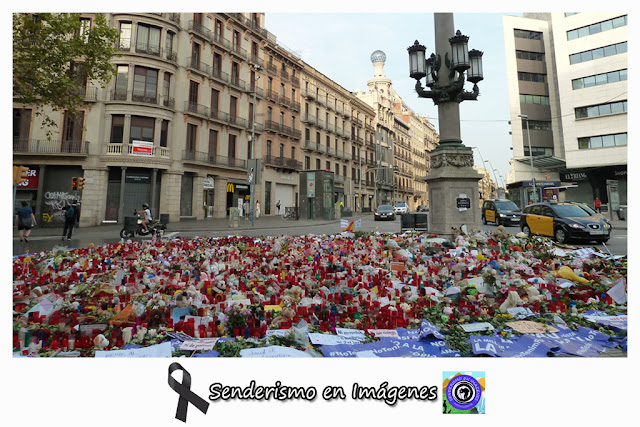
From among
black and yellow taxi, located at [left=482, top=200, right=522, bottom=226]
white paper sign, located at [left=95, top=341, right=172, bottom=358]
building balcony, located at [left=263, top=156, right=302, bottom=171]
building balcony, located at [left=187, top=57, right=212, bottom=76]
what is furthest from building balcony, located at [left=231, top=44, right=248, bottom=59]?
white paper sign, located at [left=95, top=341, right=172, bottom=358]

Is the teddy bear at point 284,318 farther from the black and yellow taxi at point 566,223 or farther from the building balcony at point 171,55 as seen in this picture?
the building balcony at point 171,55

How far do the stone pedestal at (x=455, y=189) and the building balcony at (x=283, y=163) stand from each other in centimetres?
2592

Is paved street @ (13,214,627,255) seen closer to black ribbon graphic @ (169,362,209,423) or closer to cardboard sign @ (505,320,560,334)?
cardboard sign @ (505,320,560,334)

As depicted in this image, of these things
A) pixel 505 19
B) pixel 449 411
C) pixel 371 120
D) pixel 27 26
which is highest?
pixel 505 19

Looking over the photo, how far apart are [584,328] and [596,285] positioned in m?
1.65

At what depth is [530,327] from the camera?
2740 mm

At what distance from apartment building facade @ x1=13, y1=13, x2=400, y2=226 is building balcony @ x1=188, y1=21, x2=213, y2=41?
0.07m

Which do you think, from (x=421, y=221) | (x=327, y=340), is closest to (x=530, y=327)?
(x=327, y=340)

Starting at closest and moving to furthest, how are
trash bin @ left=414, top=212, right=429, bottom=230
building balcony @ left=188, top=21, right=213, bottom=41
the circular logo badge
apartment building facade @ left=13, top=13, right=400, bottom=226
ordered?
the circular logo badge, trash bin @ left=414, top=212, right=429, bottom=230, apartment building facade @ left=13, top=13, right=400, bottom=226, building balcony @ left=188, top=21, right=213, bottom=41

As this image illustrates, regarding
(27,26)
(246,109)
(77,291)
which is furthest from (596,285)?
(246,109)

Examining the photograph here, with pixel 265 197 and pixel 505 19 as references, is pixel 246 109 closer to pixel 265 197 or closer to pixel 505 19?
pixel 265 197

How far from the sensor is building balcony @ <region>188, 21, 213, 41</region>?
22.3 meters

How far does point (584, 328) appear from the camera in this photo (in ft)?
9.01

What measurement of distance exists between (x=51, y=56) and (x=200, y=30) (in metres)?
19.8
